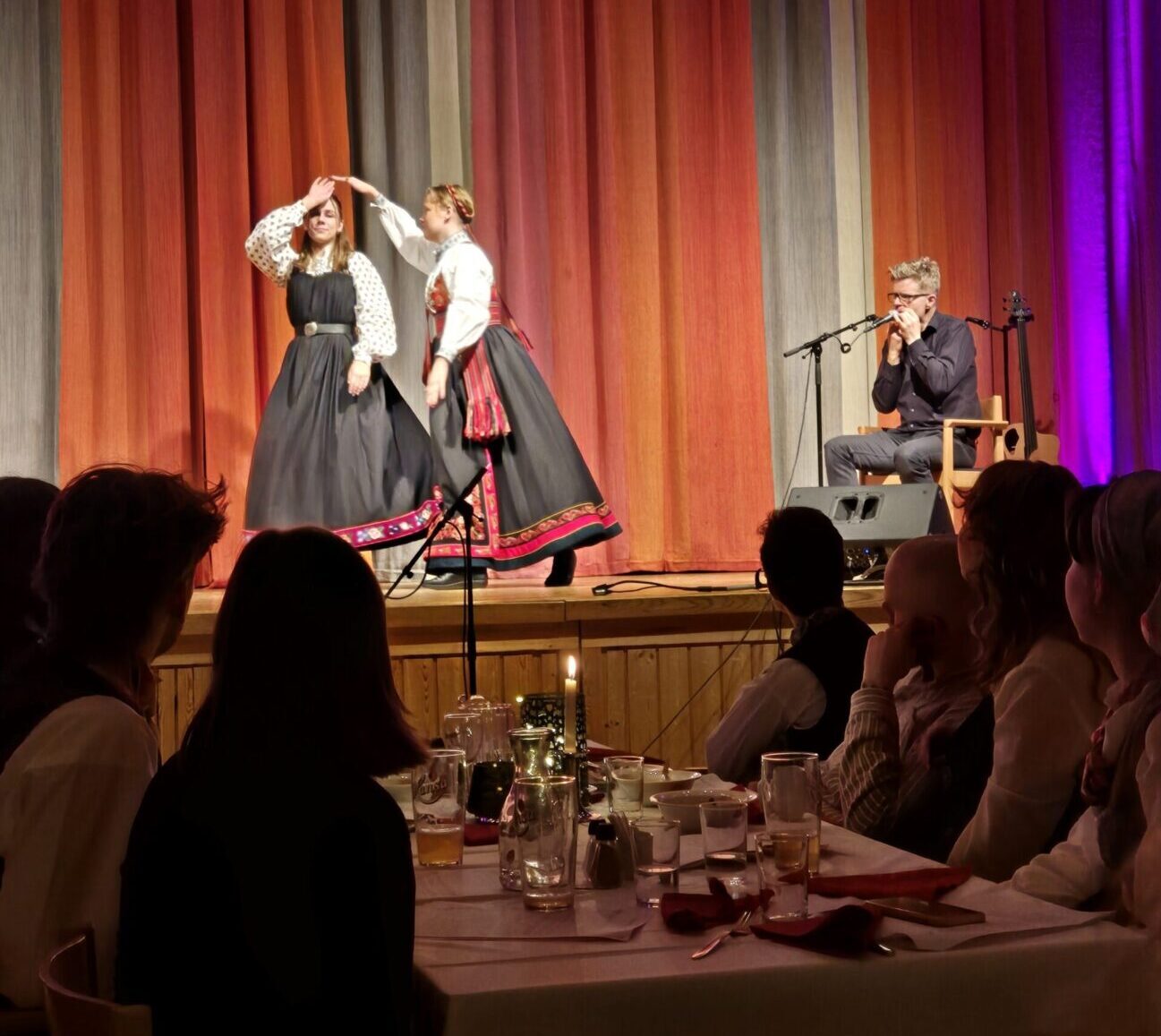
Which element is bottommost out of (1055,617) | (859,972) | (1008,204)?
(859,972)

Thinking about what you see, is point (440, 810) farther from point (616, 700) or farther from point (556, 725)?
point (616, 700)

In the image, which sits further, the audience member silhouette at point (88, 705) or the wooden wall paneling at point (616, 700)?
the wooden wall paneling at point (616, 700)

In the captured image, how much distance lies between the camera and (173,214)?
588cm

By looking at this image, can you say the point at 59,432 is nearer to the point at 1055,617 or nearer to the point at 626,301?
the point at 626,301

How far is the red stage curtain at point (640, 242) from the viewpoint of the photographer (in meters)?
6.38

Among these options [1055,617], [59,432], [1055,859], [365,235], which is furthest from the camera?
[365,235]

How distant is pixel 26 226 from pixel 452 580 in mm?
2221

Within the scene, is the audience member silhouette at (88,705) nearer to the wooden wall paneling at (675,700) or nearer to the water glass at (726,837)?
the water glass at (726,837)

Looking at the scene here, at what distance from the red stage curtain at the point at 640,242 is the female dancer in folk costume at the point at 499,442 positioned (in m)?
0.96

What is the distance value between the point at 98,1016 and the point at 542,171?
18.7 ft

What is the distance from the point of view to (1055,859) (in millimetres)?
1442

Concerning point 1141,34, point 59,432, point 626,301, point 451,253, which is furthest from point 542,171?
point 1141,34

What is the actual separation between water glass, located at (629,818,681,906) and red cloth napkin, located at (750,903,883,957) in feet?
0.59

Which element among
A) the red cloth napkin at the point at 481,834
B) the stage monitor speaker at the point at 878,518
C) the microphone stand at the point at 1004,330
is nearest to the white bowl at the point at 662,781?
the red cloth napkin at the point at 481,834
